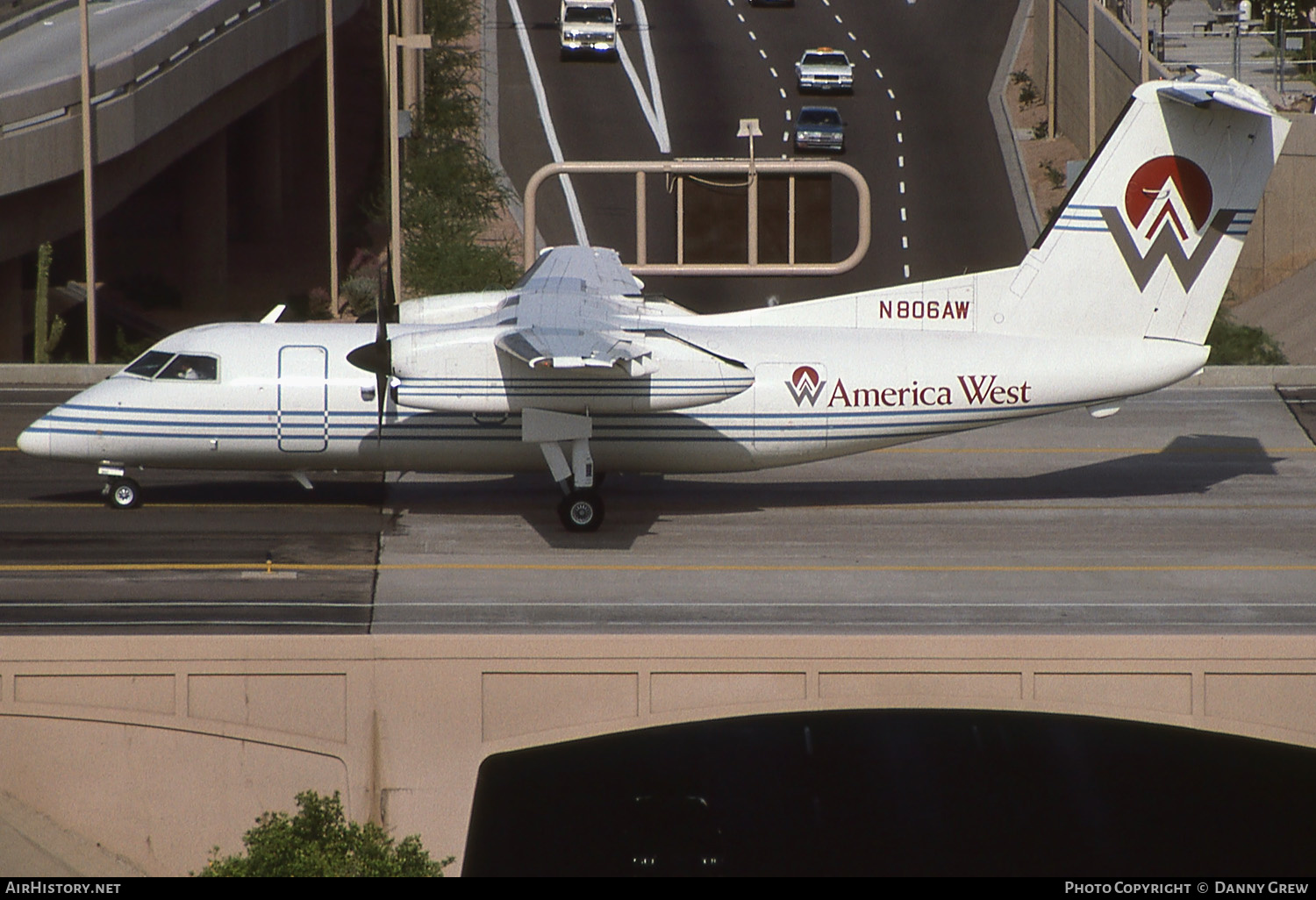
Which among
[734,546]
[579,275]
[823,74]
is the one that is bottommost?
[734,546]

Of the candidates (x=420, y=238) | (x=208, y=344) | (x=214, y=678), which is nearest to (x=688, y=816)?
(x=214, y=678)

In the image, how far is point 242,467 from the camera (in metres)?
26.3

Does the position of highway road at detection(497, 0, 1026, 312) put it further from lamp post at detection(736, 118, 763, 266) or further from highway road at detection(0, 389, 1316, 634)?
highway road at detection(0, 389, 1316, 634)

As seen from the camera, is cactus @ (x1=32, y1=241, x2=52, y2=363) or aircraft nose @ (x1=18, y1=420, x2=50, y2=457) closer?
aircraft nose @ (x1=18, y1=420, x2=50, y2=457)

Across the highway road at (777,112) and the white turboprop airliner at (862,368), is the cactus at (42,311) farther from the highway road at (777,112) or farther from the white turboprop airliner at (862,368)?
the highway road at (777,112)

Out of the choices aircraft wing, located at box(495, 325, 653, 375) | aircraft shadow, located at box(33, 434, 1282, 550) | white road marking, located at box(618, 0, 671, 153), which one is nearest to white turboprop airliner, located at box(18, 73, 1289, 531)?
aircraft shadow, located at box(33, 434, 1282, 550)

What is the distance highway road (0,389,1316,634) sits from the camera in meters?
22.2

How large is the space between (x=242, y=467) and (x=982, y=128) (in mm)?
47144

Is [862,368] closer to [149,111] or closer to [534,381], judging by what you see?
[534,381]

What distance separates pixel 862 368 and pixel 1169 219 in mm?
5810

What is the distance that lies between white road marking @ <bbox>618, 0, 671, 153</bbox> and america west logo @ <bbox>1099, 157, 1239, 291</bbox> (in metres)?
35.9

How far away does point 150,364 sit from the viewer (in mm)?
26156

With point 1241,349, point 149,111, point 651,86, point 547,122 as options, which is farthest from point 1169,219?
point 651,86

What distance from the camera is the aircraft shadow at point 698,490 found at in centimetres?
2767
